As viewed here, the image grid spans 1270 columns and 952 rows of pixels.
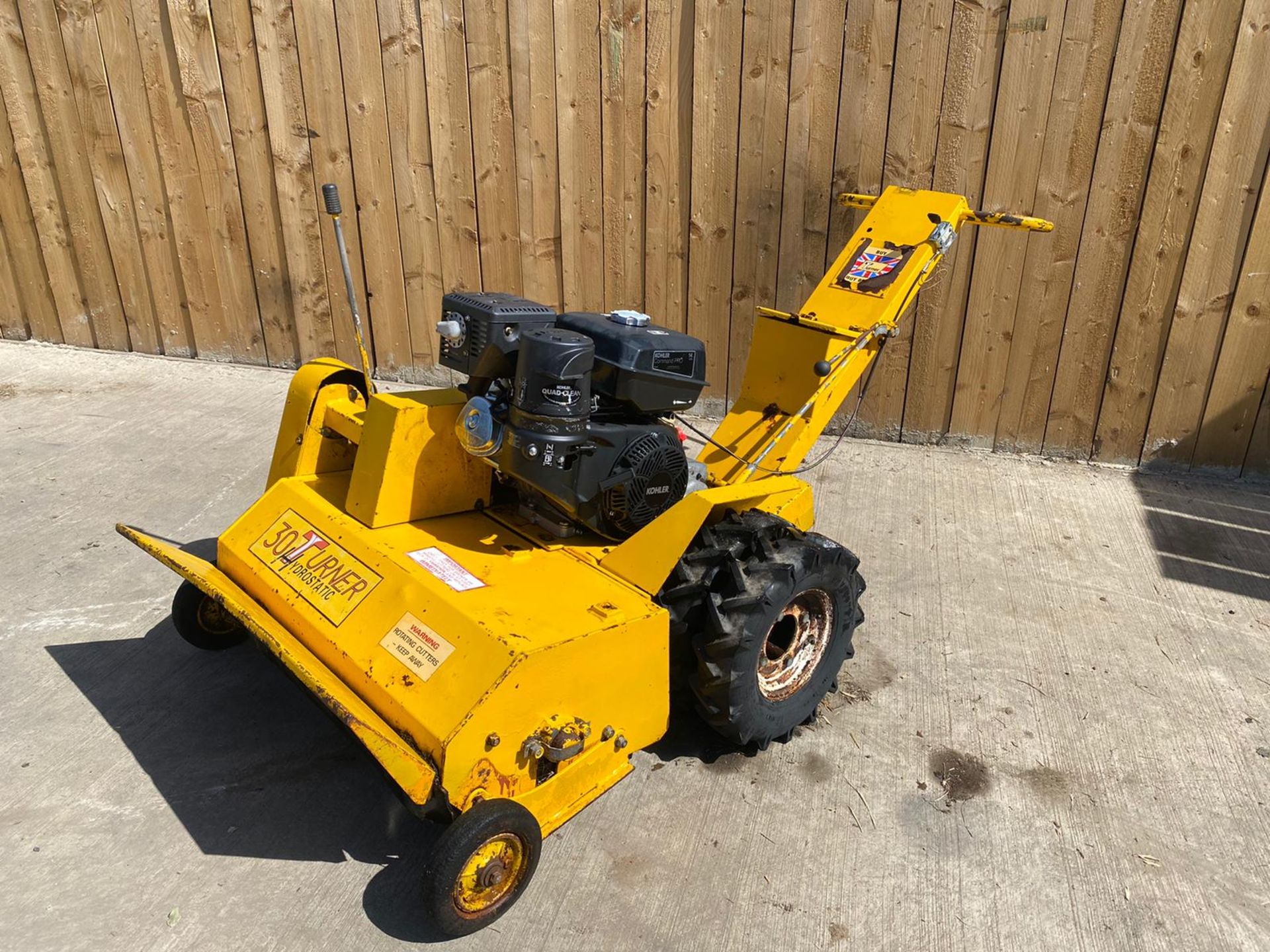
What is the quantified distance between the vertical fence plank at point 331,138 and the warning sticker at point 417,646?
361 centimetres

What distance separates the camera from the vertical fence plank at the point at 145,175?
225 inches

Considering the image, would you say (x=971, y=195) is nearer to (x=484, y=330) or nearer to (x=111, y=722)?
(x=484, y=330)

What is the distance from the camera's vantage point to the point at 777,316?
365 cm

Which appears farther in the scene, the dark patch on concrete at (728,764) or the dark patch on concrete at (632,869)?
the dark patch on concrete at (728,764)

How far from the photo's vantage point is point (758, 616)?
2643mm

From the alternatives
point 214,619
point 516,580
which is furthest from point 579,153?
point 516,580

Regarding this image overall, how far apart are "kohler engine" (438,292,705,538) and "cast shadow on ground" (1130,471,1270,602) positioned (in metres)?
2.65

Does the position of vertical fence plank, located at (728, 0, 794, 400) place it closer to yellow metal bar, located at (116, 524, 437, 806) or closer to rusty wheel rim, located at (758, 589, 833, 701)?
rusty wheel rim, located at (758, 589, 833, 701)

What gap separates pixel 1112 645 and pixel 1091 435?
196cm

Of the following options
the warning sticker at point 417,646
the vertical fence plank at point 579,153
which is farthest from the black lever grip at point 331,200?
the vertical fence plank at point 579,153

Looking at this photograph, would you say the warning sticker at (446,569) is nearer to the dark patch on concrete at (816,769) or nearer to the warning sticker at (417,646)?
the warning sticker at (417,646)

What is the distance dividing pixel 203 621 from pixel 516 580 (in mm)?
1365

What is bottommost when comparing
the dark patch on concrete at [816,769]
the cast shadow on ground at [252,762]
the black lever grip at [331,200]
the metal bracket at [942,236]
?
the dark patch on concrete at [816,769]

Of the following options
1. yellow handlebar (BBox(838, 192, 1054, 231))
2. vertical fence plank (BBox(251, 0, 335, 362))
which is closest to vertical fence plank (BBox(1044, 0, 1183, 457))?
yellow handlebar (BBox(838, 192, 1054, 231))
